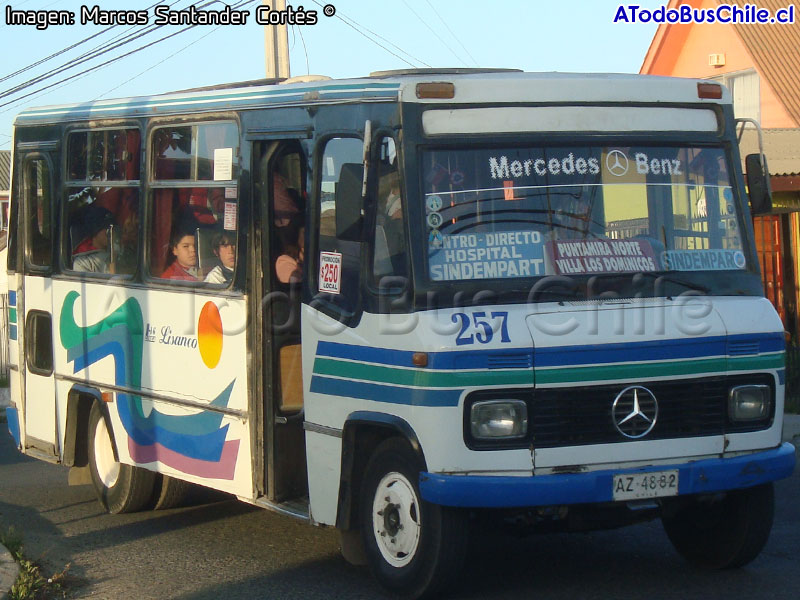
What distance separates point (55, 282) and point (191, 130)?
7.74ft

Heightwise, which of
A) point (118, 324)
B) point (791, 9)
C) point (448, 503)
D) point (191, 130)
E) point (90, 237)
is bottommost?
point (448, 503)

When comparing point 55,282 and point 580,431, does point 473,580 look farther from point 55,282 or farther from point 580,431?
point 55,282

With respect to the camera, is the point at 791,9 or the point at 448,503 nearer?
the point at 448,503

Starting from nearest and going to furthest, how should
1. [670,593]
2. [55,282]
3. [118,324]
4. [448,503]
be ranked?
1. [448,503]
2. [670,593]
3. [118,324]
4. [55,282]

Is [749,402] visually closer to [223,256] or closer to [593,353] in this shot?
[593,353]

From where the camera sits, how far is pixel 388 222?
6352mm

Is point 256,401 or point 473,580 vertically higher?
point 256,401

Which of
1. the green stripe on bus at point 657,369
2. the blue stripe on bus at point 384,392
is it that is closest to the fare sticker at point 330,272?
the blue stripe on bus at point 384,392

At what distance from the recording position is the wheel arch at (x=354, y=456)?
6536mm

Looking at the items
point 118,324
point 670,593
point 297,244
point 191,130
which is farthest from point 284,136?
point 670,593

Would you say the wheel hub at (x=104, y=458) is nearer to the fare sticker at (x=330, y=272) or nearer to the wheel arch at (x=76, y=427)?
the wheel arch at (x=76, y=427)

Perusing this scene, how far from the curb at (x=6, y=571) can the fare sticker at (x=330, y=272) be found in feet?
7.77

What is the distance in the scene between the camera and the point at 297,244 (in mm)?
7562

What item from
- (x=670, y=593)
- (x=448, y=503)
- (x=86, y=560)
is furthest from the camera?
(x=86, y=560)
